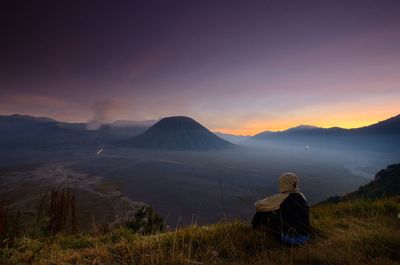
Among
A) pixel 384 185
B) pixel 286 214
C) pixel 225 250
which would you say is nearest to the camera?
pixel 225 250

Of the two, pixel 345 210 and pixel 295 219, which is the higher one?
pixel 295 219

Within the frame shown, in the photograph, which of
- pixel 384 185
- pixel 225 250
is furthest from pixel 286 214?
pixel 384 185

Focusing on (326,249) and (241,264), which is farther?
(326,249)

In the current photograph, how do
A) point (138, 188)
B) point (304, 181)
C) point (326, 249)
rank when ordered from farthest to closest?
1. point (304, 181)
2. point (138, 188)
3. point (326, 249)

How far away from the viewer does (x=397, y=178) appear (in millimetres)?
76562

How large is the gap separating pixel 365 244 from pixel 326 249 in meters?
0.67

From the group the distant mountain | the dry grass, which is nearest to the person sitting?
the dry grass

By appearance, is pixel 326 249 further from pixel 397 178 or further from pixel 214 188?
pixel 214 188

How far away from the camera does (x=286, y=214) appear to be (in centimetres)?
457

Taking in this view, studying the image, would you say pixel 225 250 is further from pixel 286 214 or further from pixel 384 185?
pixel 384 185

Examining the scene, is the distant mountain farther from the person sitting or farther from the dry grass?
the dry grass

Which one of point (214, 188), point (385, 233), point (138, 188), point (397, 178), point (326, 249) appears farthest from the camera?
point (214, 188)

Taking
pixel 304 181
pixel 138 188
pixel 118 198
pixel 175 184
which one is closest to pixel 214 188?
pixel 175 184

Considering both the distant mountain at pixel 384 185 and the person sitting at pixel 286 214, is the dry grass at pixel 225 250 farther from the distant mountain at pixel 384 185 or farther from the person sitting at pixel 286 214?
the distant mountain at pixel 384 185
